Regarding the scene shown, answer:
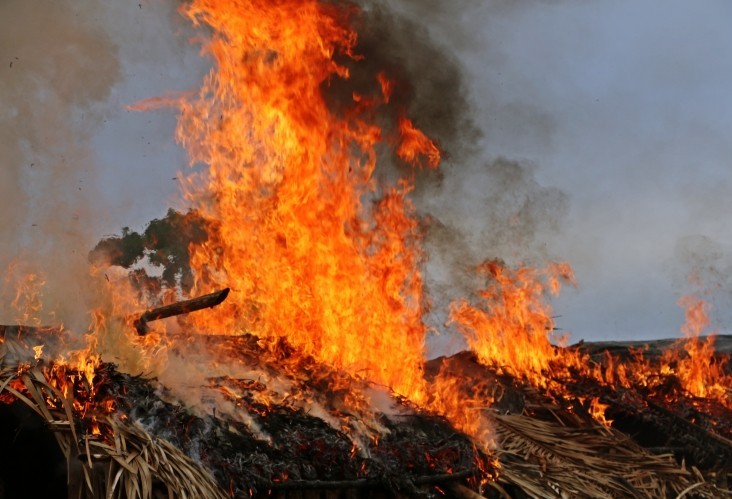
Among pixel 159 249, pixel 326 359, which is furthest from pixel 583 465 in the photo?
pixel 159 249

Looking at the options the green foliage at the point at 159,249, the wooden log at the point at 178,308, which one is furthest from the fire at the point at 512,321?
the green foliage at the point at 159,249

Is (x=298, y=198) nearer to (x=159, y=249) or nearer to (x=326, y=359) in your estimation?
(x=326, y=359)

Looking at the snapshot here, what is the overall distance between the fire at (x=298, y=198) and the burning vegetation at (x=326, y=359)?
0.09ft

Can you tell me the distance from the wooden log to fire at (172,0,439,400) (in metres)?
1.61

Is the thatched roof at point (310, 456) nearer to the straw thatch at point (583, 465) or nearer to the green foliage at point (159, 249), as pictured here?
the straw thatch at point (583, 465)

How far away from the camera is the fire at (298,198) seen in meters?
8.26

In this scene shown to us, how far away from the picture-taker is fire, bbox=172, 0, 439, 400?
8.26m

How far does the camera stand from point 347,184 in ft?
29.9

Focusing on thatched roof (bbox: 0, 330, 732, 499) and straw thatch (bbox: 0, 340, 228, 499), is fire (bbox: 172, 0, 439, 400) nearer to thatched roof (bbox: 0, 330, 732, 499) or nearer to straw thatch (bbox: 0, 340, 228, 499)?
thatched roof (bbox: 0, 330, 732, 499)

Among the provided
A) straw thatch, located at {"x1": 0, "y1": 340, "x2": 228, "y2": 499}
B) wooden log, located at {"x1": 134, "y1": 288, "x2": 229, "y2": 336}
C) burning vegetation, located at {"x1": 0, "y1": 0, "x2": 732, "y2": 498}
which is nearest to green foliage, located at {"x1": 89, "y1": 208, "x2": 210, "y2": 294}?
burning vegetation, located at {"x1": 0, "y1": 0, "x2": 732, "y2": 498}

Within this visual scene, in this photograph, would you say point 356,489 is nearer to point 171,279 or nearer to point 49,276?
point 49,276

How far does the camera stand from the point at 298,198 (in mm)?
8828

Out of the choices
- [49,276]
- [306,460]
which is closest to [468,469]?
[306,460]

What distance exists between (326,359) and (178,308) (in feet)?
6.16
